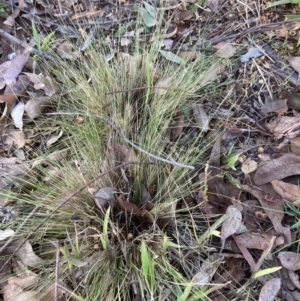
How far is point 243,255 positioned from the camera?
140 centimetres

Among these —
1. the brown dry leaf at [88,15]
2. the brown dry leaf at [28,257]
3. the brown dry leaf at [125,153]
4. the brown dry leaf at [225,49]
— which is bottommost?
the brown dry leaf at [28,257]

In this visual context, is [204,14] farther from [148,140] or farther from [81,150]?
[81,150]

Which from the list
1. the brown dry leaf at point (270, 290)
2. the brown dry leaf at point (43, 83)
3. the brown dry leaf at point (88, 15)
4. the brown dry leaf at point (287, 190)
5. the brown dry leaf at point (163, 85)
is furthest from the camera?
the brown dry leaf at point (88, 15)

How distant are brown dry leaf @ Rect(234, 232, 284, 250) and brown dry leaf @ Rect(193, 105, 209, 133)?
374mm

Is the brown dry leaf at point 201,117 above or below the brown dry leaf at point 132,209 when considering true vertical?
above

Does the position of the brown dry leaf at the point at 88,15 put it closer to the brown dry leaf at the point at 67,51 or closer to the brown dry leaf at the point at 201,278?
the brown dry leaf at the point at 67,51

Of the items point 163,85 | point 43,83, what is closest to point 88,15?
point 43,83

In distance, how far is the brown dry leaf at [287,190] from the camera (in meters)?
1.45

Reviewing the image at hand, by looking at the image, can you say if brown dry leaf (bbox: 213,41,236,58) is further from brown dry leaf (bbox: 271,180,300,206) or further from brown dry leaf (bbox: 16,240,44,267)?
brown dry leaf (bbox: 16,240,44,267)

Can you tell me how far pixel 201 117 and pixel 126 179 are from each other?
1.20 ft

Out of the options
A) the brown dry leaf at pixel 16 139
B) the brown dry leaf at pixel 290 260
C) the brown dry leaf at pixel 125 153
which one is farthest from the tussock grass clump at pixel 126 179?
the brown dry leaf at pixel 290 260

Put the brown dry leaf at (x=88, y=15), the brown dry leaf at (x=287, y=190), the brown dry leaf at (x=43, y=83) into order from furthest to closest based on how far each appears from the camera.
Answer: the brown dry leaf at (x=88, y=15) → the brown dry leaf at (x=43, y=83) → the brown dry leaf at (x=287, y=190)

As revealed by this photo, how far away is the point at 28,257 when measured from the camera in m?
1.41

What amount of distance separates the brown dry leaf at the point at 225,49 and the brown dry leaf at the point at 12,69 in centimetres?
71
